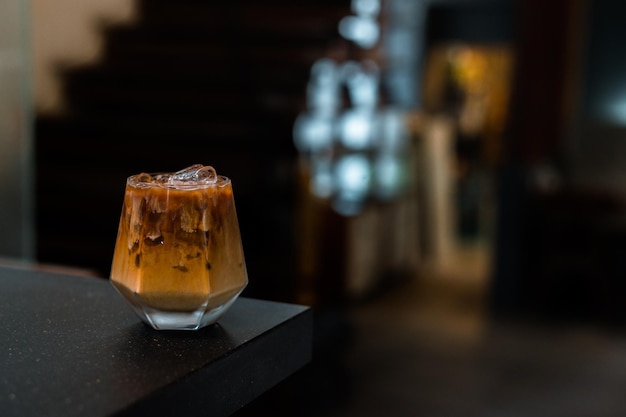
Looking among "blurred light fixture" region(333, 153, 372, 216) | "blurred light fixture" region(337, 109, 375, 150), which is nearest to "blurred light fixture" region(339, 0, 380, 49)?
"blurred light fixture" region(337, 109, 375, 150)

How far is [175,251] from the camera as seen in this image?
3.01 ft

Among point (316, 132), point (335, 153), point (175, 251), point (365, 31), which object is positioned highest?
point (365, 31)

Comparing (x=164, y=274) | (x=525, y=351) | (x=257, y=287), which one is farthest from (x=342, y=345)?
(x=164, y=274)

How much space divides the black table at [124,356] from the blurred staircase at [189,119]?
10.1ft

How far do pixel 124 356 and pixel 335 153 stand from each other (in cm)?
530

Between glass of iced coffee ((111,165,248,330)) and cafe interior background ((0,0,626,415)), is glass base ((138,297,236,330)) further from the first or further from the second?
cafe interior background ((0,0,626,415))

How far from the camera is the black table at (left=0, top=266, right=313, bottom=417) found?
2.54 ft

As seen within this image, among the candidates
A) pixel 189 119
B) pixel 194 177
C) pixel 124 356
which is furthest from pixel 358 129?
pixel 124 356

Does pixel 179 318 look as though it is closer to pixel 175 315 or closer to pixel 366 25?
pixel 175 315

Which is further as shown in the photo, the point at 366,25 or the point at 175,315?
the point at 366,25

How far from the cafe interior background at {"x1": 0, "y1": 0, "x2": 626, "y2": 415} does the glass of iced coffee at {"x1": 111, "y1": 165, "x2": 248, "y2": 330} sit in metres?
1.59

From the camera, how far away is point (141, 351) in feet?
2.97

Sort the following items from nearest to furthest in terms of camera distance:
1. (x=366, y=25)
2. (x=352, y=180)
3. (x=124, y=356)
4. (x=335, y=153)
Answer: (x=124, y=356) → (x=335, y=153) → (x=352, y=180) → (x=366, y=25)

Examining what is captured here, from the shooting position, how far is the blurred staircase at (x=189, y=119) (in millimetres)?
4203
